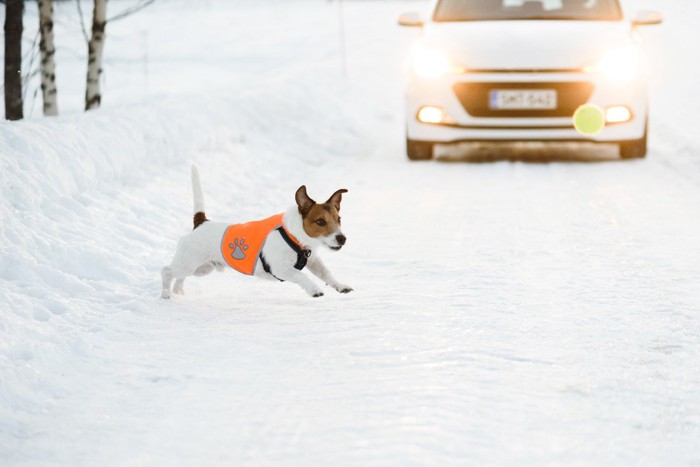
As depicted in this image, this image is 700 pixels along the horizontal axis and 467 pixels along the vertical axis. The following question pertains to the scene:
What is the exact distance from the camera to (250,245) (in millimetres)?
5199

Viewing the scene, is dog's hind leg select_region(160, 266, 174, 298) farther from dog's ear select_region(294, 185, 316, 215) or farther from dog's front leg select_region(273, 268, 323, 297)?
dog's ear select_region(294, 185, 316, 215)

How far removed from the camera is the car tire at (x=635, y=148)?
10.0 meters

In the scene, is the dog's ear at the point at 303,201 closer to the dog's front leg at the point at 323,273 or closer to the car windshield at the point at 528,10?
the dog's front leg at the point at 323,273

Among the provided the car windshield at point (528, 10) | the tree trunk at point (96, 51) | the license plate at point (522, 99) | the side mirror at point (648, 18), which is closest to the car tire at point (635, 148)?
the license plate at point (522, 99)

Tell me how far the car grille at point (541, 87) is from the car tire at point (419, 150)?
2.60 ft

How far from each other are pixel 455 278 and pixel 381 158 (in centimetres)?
A: 518

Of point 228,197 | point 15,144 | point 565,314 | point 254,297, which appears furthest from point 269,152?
point 565,314

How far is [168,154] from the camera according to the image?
29.6ft

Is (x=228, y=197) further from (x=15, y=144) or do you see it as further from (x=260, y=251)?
(x=260, y=251)

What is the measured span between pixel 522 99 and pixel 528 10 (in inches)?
57.4

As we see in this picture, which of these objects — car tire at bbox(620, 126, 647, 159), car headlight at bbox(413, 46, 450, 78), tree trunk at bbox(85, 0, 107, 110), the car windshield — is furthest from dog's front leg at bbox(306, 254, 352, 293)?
tree trunk at bbox(85, 0, 107, 110)

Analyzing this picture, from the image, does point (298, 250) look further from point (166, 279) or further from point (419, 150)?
point (419, 150)

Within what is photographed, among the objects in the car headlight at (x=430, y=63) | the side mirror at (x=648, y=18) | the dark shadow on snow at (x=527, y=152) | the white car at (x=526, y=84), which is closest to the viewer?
the white car at (x=526, y=84)

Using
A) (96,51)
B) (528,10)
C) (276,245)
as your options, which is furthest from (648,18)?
(276,245)
